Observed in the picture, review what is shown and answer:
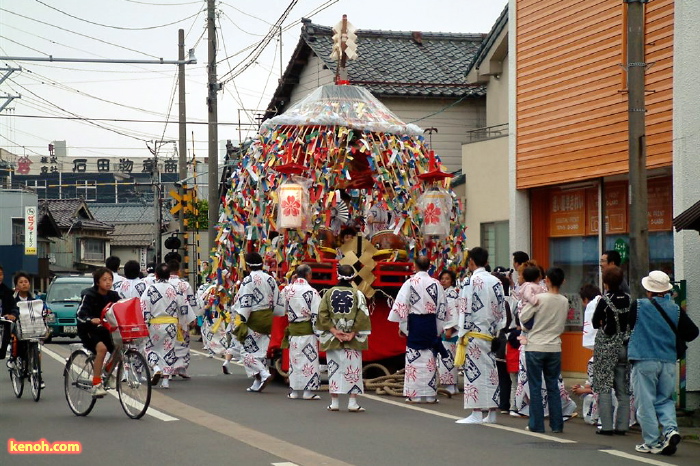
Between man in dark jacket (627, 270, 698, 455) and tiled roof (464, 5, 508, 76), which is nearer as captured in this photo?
man in dark jacket (627, 270, 698, 455)

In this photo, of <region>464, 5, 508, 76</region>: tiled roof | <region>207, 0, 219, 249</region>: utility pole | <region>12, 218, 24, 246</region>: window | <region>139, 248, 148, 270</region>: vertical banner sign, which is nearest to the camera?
<region>464, 5, 508, 76</region>: tiled roof

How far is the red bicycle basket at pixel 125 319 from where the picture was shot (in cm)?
1229

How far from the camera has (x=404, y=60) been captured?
3472 cm

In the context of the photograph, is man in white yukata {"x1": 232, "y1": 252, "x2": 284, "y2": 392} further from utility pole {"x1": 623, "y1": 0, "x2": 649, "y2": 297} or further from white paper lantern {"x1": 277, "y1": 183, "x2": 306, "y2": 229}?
utility pole {"x1": 623, "y1": 0, "x2": 649, "y2": 297}

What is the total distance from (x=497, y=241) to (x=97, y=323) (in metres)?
14.0

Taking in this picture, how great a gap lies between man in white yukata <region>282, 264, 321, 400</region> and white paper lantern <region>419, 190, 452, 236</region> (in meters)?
2.77

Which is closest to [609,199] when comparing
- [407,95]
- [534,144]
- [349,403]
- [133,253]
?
[534,144]

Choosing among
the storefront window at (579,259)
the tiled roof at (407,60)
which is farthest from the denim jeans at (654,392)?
the tiled roof at (407,60)

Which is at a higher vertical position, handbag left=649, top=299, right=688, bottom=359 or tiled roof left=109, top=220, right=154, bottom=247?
tiled roof left=109, top=220, right=154, bottom=247

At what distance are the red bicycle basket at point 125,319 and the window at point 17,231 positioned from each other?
47.9 m

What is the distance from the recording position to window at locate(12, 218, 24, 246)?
2288 inches

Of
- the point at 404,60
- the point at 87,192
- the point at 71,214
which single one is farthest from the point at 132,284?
the point at 87,192

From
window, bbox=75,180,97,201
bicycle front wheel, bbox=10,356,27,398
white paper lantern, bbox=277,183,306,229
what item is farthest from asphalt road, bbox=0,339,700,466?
window, bbox=75,180,97,201

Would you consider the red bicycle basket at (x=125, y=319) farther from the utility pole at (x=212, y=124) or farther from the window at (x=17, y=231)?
the window at (x=17, y=231)
